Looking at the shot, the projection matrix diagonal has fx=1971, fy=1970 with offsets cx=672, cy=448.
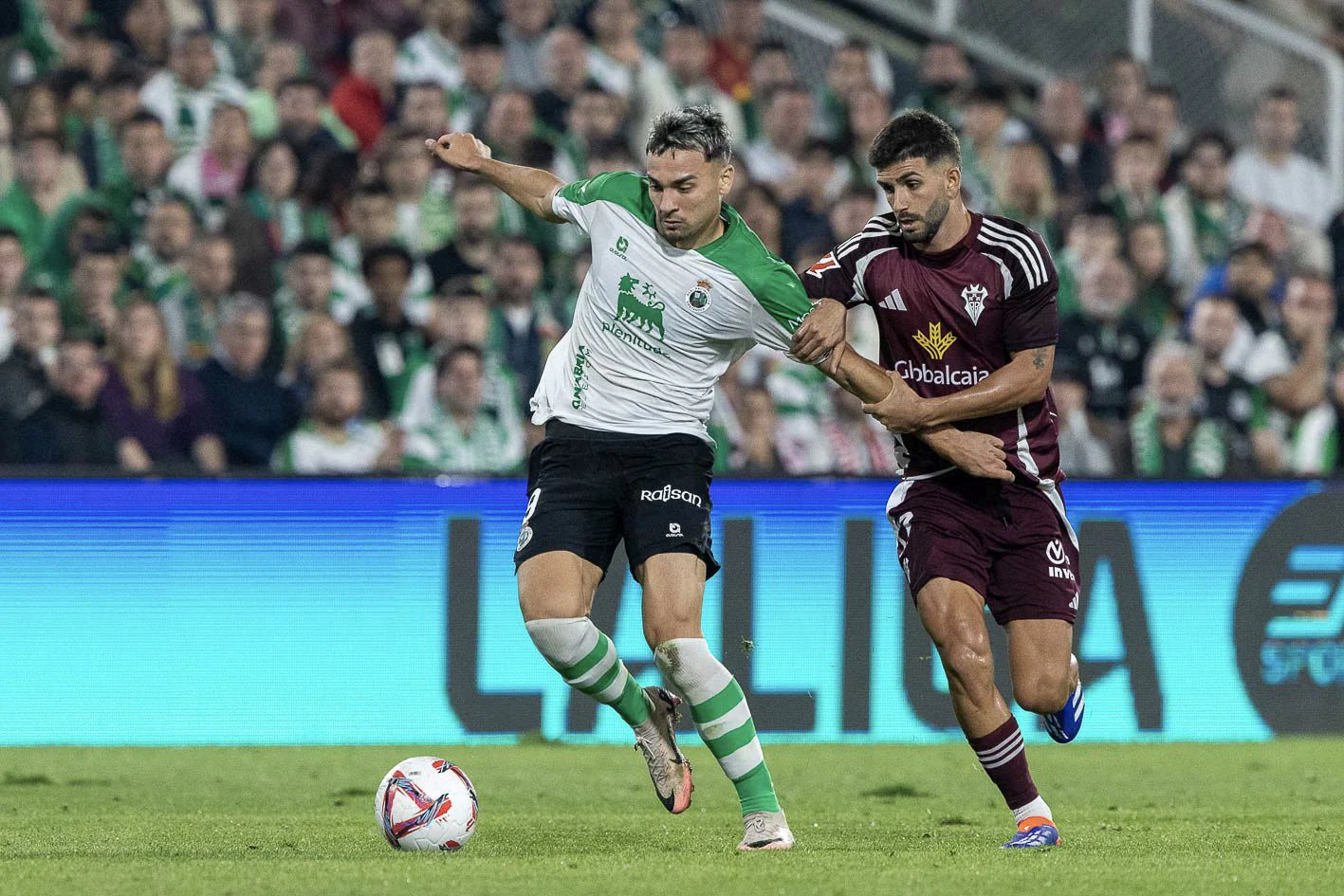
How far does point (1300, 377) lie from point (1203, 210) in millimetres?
1919

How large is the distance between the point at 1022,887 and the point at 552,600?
1883mm

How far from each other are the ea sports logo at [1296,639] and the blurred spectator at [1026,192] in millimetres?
3705

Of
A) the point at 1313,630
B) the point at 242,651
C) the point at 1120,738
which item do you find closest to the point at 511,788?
the point at 242,651

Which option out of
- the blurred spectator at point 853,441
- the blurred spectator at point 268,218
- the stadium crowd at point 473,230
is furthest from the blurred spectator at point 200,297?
the blurred spectator at point 853,441

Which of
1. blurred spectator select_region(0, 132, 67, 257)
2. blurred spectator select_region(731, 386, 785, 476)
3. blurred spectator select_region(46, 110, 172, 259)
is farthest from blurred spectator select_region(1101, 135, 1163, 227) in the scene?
blurred spectator select_region(0, 132, 67, 257)

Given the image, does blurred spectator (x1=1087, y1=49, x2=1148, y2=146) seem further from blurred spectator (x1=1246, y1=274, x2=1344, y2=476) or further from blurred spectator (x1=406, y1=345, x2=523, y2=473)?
blurred spectator (x1=406, y1=345, x2=523, y2=473)

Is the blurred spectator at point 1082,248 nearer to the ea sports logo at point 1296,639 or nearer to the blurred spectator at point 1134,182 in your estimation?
the blurred spectator at point 1134,182

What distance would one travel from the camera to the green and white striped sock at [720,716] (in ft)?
20.9

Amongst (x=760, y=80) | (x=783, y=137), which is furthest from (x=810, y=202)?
(x=760, y=80)

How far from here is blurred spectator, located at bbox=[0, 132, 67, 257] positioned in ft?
39.5

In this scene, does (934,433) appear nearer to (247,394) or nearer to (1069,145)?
(247,394)

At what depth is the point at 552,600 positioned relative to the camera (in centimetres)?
650

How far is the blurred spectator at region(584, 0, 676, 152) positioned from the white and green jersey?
7.05 m

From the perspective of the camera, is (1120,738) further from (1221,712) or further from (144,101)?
(144,101)
